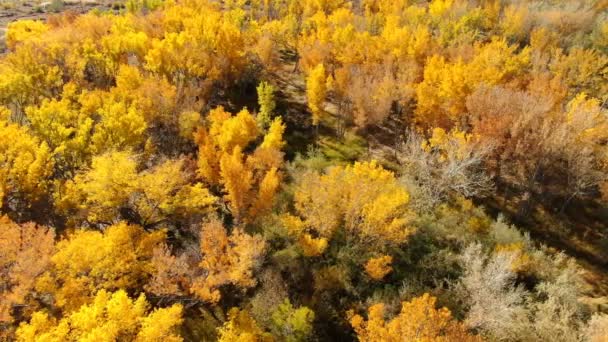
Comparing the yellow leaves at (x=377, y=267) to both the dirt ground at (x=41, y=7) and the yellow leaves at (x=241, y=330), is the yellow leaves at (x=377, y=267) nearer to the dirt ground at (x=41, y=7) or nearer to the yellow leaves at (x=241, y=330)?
the yellow leaves at (x=241, y=330)

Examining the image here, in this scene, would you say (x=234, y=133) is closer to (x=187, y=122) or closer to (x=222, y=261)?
(x=187, y=122)

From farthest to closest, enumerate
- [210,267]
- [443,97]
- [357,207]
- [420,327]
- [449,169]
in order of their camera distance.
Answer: [443,97] → [449,169] → [357,207] → [210,267] → [420,327]

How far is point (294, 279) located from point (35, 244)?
18850 millimetres

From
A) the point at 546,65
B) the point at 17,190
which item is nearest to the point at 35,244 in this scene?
the point at 17,190

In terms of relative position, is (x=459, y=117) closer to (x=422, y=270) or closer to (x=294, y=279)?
(x=422, y=270)

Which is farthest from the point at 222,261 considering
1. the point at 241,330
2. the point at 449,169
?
the point at 449,169

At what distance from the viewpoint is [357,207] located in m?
32.8

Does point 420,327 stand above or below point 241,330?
above

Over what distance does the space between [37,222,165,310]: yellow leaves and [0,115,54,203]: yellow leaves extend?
256 inches

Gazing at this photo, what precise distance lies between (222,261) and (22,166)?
17357 millimetres

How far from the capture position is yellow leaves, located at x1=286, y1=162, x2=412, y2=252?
1256 inches

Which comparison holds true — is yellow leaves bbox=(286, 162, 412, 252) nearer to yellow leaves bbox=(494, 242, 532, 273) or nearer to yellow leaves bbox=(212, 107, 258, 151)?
yellow leaves bbox=(494, 242, 532, 273)

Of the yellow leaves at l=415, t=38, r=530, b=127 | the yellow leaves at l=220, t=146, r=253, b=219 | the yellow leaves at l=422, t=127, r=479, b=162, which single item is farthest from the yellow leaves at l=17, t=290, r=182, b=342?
the yellow leaves at l=415, t=38, r=530, b=127

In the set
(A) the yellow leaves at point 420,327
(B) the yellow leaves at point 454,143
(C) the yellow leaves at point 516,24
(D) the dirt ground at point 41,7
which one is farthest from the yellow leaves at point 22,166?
(D) the dirt ground at point 41,7
